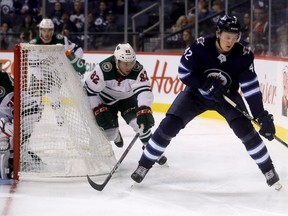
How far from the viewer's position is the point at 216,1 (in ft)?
30.3

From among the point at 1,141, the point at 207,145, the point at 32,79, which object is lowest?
the point at 207,145

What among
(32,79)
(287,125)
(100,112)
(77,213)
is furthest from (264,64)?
(77,213)

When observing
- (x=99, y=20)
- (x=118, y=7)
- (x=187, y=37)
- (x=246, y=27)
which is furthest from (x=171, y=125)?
(x=99, y=20)

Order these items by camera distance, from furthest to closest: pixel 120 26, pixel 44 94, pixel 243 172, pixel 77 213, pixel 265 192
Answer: pixel 120 26
pixel 243 172
pixel 44 94
pixel 265 192
pixel 77 213

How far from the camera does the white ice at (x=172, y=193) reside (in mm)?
4074

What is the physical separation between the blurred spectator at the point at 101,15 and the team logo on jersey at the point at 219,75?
5668 millimetres

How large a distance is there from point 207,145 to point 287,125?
2.35ft

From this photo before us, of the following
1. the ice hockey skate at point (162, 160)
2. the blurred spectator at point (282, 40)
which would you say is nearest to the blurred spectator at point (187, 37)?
the blurred spectator at point (282, 40)

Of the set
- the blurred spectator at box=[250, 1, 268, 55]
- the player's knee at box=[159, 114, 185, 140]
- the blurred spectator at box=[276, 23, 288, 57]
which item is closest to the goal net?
the player's knee at box=[159, 114, 185, 140]

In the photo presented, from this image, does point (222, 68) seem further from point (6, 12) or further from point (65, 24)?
point (6, 12)

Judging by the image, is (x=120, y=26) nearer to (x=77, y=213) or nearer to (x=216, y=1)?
(x=216, y=1)

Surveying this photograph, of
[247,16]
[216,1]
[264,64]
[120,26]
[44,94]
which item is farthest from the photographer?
[120,26]

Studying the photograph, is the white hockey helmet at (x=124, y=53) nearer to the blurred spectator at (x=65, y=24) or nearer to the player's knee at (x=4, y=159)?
the player's knee at (x=4, y=159)

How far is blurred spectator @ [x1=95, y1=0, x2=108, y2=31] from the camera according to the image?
9.98 metres
